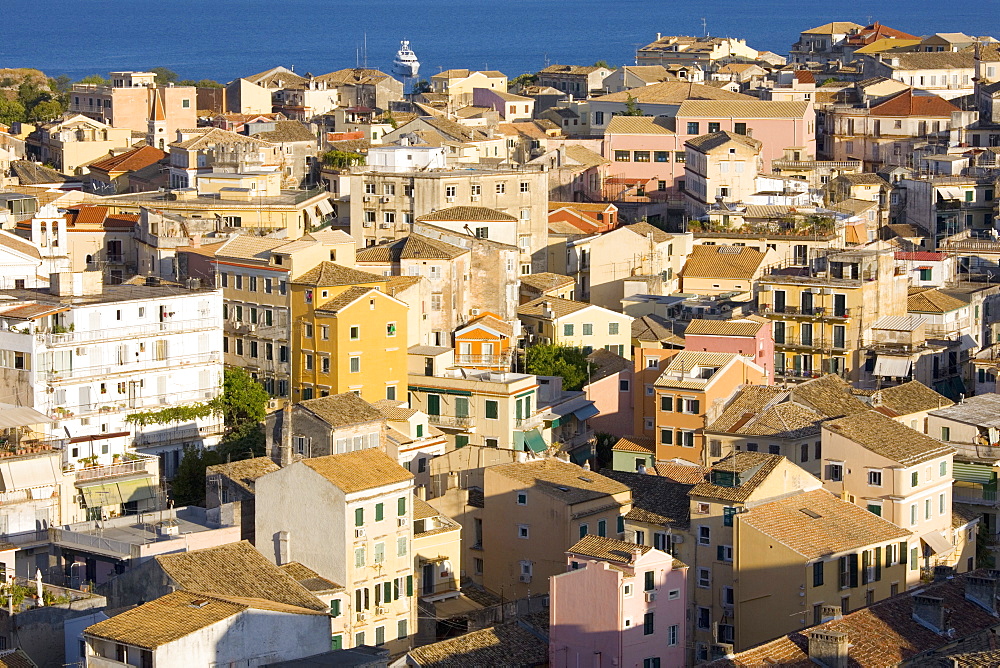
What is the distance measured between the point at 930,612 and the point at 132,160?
5125 centimetres

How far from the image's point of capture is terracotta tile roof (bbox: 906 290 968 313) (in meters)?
54.4

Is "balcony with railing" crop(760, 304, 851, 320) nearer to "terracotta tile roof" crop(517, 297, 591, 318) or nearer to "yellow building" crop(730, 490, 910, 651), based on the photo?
"terracotta tile roof" crop(517, 297, 591, 318)

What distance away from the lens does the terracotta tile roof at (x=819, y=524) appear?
36.2 m

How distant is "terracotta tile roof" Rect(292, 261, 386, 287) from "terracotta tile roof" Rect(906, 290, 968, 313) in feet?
47.3

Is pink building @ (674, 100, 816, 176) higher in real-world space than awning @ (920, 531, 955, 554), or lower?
higher

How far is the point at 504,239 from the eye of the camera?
59562 millimetres

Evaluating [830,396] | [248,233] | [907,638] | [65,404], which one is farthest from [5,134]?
[907,638]

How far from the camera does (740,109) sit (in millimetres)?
82375

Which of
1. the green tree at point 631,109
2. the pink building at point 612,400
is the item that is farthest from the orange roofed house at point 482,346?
the green tree at point 631,109

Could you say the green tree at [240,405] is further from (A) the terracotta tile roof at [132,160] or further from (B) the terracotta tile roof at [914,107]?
(B) the terracotta tile roof at [914,107]

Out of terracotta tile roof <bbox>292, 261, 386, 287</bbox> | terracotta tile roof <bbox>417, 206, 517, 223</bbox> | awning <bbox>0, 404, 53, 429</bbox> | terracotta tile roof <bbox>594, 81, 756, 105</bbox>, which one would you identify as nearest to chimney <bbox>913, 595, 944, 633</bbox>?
awning <bbox>0, 404, 53, 429</bbox>

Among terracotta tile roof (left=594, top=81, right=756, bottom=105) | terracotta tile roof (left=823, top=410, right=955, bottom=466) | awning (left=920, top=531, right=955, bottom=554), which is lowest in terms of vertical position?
awning (left=920, top=531, right=955, bottom=554)

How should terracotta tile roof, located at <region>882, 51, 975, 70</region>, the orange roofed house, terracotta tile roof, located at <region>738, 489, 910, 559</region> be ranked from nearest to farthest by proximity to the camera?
terracotta tile roof, located at <region>738, 489, 910, 559</region>, the orange roofed house, terracotta tile roof, located at <region>882, 51, 975, 70</region>

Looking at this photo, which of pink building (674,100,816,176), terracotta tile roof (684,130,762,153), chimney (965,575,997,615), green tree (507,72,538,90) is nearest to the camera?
chimney (965,575,997,615)
